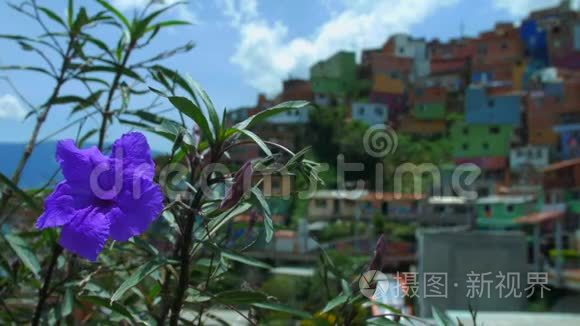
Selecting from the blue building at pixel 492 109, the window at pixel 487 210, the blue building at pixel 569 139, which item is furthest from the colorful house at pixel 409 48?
the window at pixel 487 210

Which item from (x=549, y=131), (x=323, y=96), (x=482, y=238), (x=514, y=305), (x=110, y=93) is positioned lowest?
(x=514, y=305)

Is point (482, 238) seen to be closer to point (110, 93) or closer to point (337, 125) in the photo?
point (110, 93)

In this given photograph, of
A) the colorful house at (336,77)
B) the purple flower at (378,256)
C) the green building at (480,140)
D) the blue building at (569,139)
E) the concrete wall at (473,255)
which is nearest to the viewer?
the purple flower at (378,256)

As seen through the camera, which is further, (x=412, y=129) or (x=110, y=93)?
(x=412, y=129)

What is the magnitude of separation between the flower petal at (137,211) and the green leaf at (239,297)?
13cm

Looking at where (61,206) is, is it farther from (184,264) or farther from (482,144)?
(482,144)

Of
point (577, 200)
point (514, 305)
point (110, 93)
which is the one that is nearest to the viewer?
point (110, 93)

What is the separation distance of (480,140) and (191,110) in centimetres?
1703

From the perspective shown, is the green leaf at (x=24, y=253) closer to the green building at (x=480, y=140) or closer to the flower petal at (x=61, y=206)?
the flower petal at (x=61, y=206)

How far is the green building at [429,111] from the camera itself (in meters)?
19.3

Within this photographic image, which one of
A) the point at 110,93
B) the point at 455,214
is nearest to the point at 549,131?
the point at 455,214

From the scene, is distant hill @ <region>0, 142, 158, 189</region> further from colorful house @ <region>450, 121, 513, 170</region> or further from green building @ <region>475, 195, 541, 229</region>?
colorful house @ <region>450, 121, 513, 170</region>

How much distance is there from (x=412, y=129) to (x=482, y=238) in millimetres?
16123

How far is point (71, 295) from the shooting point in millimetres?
541
